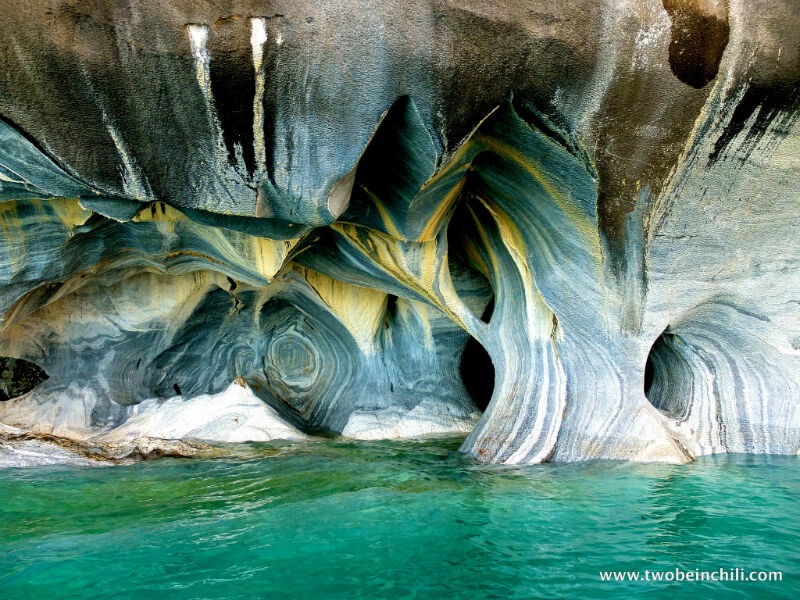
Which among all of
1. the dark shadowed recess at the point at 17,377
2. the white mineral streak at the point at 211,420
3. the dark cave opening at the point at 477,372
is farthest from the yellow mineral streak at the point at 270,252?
the dark shadowed recess at the point at 17,377

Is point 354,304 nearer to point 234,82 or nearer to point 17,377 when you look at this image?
point 234,82

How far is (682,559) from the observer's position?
2986mm

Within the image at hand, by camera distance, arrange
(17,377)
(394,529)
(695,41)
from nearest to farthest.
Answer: (394,529), (695,41), (17,377)

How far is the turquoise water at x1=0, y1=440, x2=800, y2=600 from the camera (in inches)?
111

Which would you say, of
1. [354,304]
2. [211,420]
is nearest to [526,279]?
[354,304]

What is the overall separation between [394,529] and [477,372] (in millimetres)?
4261

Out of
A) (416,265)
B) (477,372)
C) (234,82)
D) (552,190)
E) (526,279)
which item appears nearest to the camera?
(234,82)

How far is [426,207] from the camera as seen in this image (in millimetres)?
4945

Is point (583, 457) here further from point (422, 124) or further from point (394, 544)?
point (422, 124)

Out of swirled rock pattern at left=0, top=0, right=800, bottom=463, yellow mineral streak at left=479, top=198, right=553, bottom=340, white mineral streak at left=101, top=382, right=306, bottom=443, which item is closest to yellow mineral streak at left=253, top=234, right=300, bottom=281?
swirled rock pattern at left=0, top=0, right=800, bottom=463

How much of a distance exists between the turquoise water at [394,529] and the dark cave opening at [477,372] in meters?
2.57

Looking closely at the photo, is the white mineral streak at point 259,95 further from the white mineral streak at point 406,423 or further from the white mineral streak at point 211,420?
the white mineral streak at point 406,423

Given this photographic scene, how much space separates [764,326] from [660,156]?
1.54m

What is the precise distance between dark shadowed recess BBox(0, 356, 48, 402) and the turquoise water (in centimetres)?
231
